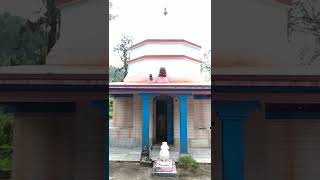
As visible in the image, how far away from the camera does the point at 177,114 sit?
36.0 ft

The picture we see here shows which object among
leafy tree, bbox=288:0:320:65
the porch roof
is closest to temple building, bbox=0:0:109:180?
leafy tree, bbox=288:0:320:65

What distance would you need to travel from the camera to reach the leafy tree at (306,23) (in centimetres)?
326

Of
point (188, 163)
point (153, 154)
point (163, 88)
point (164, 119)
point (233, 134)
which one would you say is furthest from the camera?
point (164, 119)

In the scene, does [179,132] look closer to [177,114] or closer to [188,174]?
[177,114]

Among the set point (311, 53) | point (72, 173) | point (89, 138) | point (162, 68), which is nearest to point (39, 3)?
point (89, 138)

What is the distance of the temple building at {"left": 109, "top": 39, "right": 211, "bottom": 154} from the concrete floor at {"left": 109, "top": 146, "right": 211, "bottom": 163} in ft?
0.79

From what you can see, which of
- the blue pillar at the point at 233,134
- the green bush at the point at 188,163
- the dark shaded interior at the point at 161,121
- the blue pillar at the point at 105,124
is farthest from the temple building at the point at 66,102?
the dark shaded interior at the point at 161,121

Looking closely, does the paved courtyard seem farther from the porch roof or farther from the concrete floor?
the porch roof

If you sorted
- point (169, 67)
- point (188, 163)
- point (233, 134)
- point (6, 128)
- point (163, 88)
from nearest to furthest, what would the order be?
point (233, 134) → point (6, 128) → point (188, 163) → point (163, 88) → point (169, 67)

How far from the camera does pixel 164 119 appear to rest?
11516 mm

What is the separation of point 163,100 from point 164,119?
0.61 m

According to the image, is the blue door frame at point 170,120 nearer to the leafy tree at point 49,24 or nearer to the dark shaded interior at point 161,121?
the dark shaded interior at point 161,121

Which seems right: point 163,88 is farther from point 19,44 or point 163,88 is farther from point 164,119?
point 19,44

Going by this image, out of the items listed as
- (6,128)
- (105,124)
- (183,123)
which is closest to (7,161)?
(6,128)
